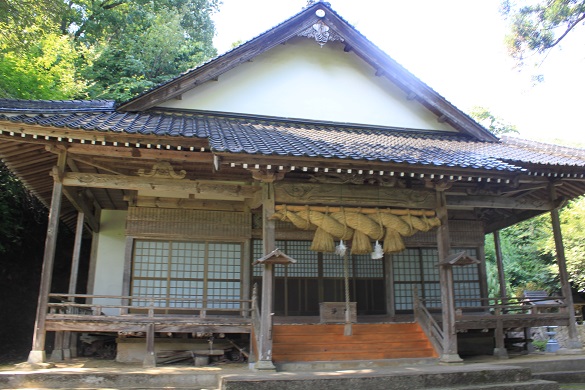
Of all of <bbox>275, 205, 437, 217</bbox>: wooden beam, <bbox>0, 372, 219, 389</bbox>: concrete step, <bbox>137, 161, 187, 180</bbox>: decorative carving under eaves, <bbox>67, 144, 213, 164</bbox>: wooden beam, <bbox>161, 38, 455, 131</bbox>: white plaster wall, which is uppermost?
<bbox>161, 38, 455, 131</bbox>: white plaster wall

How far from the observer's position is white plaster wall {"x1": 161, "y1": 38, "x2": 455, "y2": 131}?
40.3 feet

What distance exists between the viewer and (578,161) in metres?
10.7

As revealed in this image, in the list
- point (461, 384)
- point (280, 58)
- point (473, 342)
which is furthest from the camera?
point (280, 58)

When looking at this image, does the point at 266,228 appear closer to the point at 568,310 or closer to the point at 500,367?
the point at 500,367

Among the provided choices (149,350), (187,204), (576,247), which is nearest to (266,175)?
(187,204)

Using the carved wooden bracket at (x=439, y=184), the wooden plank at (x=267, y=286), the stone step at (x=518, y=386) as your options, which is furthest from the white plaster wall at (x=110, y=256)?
the stone step at (x=518, y=386)

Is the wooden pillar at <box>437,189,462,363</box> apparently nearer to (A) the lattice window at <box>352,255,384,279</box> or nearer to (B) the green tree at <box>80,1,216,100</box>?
(A) the lattice window at <box>352,255,384,279</box>

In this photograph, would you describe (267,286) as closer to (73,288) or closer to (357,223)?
(357,223)

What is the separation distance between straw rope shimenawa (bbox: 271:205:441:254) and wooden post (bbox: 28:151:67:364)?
424 cm

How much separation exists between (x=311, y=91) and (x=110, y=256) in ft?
23.2

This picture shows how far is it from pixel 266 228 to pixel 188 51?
20.0 m

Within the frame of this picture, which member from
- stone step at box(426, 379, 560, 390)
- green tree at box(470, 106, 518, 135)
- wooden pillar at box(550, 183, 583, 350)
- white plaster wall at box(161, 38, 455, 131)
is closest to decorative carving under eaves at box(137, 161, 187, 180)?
white plaster wall at box(161, 38, 455, 131)

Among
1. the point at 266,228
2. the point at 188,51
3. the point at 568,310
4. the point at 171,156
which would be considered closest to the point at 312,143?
the point at 266,228

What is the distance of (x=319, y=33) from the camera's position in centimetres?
1237
